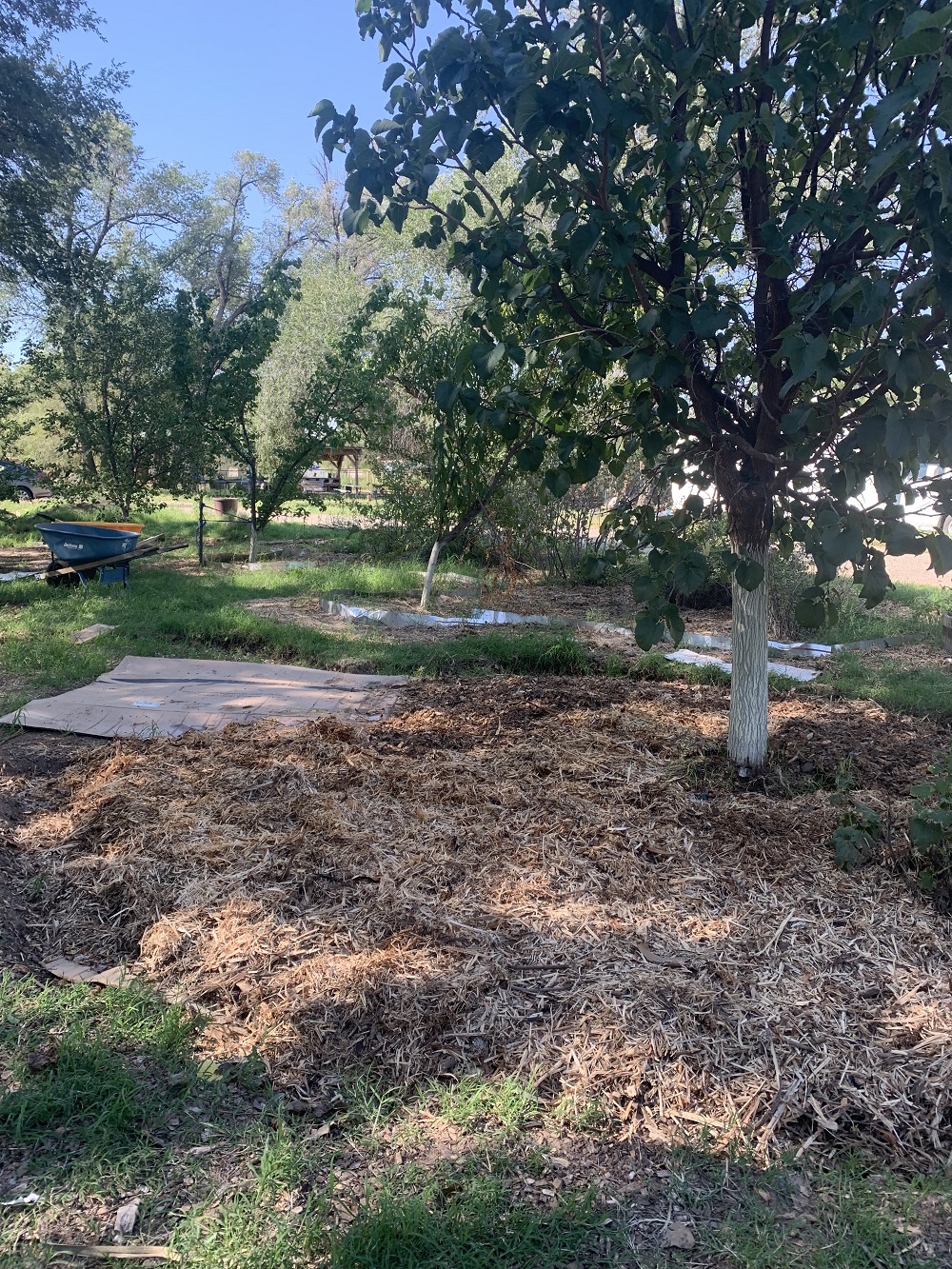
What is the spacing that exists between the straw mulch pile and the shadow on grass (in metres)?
0.12

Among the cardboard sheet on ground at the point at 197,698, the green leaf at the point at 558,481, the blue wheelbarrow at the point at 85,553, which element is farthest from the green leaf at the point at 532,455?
the blue wheelbarrow at the point at 85,553

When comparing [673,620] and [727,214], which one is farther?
[727,214]

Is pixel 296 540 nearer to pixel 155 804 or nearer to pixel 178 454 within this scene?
pixel 178 454

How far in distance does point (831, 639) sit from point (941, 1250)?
7308 mm

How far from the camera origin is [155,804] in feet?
12.4

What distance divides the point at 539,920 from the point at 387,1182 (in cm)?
114

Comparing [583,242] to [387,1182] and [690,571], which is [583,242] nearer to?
[690,571]

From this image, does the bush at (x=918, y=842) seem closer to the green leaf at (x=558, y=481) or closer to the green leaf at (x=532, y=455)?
the green leaf at (x=558, y=481)

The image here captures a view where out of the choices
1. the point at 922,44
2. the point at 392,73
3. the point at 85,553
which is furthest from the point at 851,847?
the point at 85,553

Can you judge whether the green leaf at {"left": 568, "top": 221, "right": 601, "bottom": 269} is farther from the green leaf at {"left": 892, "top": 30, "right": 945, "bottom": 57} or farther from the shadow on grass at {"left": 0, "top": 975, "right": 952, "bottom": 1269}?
the shadow on grass at {"left": 0, "top": 975, "right": 952, "bottom": 1269}

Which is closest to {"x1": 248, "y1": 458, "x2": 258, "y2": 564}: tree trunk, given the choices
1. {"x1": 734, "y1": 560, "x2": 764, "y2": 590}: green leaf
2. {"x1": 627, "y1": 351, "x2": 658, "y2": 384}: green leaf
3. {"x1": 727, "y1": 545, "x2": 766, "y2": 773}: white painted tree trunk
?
{"x1": 727, "y1": 545, "x2": 766, "y2": 773}: white painted tree trunk

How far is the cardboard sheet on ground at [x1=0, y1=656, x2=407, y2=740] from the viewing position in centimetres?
509

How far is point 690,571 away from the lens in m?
3.04

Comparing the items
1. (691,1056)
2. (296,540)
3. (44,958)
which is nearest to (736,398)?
(691,1056)
